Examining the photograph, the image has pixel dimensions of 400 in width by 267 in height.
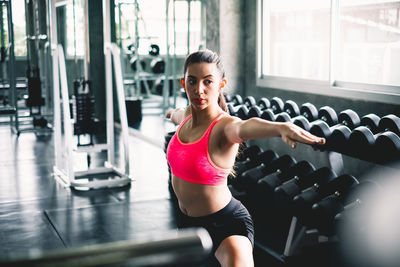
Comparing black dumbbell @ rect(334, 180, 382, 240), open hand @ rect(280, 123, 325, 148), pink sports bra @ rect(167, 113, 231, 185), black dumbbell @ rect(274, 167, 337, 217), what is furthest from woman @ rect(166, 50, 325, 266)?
black dumbbell @ rect(274, 167, 337, 217)

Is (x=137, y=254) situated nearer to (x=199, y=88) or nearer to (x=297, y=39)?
(x=199, y=88)

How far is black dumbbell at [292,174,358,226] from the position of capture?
248cm

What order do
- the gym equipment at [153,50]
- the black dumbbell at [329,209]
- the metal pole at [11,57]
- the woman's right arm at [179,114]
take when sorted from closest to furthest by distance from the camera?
the woman's right arm at [179,114]
the black dumbbell at [329,209]
the metal pole at [11,57]
the gym equipment at [153,50]

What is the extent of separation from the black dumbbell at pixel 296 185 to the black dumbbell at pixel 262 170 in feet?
0.63

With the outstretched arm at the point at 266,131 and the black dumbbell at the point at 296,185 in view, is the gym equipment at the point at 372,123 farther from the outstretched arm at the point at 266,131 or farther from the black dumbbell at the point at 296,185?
the outstretched arm at the point at 266,131

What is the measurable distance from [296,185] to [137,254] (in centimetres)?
247

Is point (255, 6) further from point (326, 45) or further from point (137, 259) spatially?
point (137, 259)

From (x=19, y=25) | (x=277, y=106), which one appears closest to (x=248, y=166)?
(x=277, y=106)

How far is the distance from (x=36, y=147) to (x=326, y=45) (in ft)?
11.7

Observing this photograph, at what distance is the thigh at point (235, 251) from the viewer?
58.8 inches

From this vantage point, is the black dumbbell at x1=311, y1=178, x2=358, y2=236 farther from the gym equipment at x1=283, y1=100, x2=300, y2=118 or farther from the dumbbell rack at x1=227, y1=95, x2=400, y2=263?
the gym equipment at x1=283, y1=100, x2=300, y2=118

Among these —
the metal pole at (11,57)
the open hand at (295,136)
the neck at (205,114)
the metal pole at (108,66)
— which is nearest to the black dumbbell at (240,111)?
the metal pole at (108,66)

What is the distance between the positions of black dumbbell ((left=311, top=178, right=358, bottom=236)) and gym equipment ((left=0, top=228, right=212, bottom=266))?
82.3 inches

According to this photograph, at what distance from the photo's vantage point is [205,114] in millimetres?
1624
